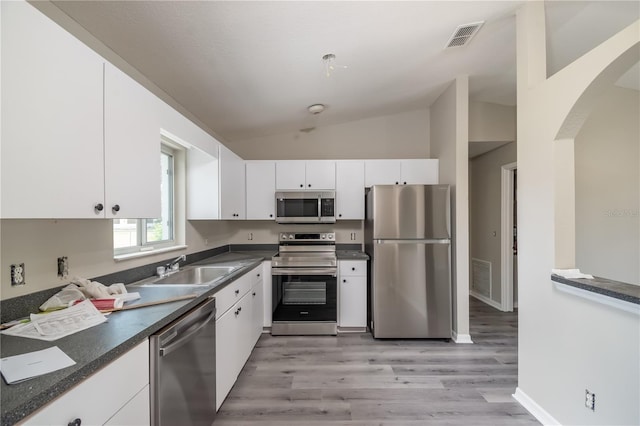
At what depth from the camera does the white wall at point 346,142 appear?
3783mm

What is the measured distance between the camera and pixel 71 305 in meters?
1.23

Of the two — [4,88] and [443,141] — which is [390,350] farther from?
[4,88]

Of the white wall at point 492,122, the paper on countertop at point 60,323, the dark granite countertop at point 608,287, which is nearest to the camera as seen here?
the paper on countertop at point 60,323

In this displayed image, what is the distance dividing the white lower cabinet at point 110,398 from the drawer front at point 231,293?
26.8 inches

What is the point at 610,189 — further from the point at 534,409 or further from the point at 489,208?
the point at 534,409

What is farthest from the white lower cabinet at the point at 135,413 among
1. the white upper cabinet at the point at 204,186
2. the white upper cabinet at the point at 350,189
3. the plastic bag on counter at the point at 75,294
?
the white upper cabinet at the point at 350,189

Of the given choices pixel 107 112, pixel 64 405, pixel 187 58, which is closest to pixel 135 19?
pixel 187 58

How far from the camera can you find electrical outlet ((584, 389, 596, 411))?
142 centimetres

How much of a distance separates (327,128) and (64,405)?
367cm

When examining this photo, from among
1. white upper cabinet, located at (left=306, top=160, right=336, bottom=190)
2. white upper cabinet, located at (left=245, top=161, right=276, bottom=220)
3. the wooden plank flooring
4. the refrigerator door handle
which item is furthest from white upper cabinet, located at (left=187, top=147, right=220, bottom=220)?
the refrigerator door handle

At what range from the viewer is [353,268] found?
307cm

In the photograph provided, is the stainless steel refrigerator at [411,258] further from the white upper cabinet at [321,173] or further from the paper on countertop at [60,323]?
the paper on countertop at [60,323]

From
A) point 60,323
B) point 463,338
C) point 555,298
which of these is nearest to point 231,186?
point 60,323

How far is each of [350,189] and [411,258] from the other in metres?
1.14
